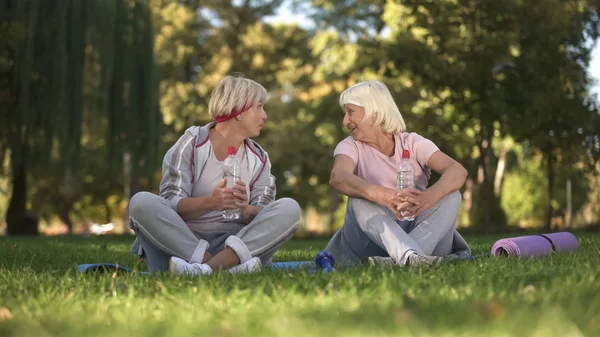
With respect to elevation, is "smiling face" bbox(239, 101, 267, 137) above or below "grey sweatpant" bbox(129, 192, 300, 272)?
above

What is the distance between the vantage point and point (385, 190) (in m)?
5.20

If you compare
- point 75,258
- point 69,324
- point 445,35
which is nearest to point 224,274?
point 69,324

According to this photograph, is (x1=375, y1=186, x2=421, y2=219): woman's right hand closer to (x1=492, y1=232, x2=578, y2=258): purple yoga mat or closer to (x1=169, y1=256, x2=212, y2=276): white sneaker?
(x1=492, y1=232, x2=578, y2=258): purple yoga mat

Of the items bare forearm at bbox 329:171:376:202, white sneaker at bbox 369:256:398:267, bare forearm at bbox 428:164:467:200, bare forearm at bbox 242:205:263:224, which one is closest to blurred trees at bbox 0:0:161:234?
bare forearm at bbox 242:205:263:224

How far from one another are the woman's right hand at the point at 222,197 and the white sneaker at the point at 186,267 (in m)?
0.39

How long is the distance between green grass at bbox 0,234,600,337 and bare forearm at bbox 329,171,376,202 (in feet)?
2.60

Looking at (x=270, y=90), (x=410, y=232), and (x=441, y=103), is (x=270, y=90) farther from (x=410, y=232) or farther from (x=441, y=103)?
(x=410, y=232)

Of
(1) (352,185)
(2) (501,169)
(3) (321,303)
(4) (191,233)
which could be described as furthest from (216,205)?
(2) (501,169)

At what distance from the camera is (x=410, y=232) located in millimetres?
5418

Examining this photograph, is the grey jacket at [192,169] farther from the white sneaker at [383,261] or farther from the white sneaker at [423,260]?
the white sneaker at [423,260]

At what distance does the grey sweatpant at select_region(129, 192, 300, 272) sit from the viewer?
516 centimetres

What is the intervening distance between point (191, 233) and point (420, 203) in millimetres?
1393

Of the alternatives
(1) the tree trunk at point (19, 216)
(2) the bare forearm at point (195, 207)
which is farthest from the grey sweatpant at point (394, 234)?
(1) the tree trunk at point (19, 216)

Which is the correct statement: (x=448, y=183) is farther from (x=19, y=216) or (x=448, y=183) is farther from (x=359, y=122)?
(x=19, y=216)
